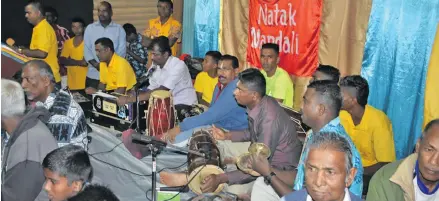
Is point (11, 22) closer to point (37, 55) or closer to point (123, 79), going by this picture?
point (37, 55)

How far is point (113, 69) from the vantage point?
27.2 ft

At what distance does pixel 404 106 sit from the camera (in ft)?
22.7

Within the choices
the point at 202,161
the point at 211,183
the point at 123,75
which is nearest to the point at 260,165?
the point at 211,183

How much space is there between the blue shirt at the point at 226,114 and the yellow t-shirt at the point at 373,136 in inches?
53.7

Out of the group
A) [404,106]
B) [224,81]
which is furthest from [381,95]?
[224,81]

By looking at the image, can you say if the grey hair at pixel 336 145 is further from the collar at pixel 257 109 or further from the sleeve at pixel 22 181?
the collar at pixel 257 109

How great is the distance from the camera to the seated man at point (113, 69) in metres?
8.22

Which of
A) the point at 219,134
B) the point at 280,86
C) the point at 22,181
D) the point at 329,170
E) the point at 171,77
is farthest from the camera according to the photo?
the point at 171,77

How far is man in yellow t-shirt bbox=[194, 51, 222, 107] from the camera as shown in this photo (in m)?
8.05

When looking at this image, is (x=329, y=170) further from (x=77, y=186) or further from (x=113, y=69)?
(x=113, y=69)

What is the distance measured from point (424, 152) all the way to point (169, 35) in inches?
271

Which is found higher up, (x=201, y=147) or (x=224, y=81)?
(x=224, y=81)

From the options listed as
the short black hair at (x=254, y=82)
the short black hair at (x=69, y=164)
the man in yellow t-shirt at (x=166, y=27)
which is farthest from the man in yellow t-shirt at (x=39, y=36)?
the short black hair at (x=69, y=164)

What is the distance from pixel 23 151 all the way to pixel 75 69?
5.77 m
